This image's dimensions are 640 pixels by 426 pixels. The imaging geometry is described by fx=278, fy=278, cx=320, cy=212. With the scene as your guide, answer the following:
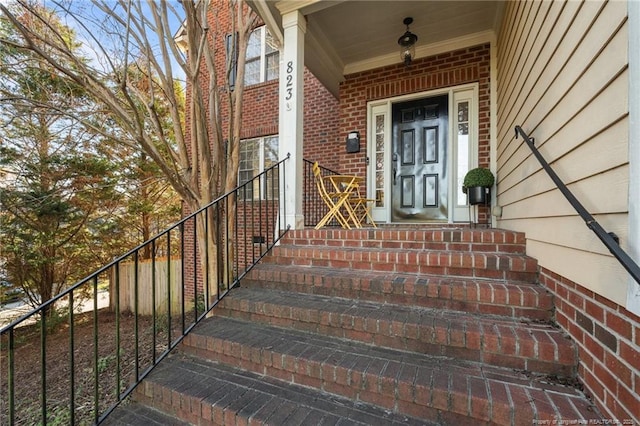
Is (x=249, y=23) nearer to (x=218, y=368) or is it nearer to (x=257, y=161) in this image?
(x=257, y=161)

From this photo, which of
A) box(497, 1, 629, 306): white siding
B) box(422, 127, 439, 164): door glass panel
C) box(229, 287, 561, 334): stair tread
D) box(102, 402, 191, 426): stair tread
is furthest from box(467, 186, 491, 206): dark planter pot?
box(102, 402, 191, 426): stair tread

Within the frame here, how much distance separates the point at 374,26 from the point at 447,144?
1.77m

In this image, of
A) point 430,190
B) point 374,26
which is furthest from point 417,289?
point 374,26

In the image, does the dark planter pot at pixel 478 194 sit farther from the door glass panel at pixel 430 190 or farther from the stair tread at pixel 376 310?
the stair tread at pixel 376 310

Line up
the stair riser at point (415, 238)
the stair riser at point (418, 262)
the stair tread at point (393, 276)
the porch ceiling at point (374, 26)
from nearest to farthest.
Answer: the stair tread at point (393, 276) → the stair riser at point (418, 262) → the stair riser at point (415, 238) → the porch ceiling at point (374, 26)

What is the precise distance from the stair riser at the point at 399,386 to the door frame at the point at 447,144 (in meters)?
2.79

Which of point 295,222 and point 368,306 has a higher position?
point 295,222

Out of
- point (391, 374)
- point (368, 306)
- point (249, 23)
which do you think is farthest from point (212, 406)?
point (249, 23)

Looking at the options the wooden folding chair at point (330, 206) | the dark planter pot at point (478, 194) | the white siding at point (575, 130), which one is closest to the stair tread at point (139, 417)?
the wooden folding chair at point (330, 206)

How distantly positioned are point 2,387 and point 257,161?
4.91 metres

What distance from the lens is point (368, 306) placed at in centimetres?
196

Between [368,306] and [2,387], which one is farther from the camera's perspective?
[2,387]

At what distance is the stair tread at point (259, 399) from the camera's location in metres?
1.34

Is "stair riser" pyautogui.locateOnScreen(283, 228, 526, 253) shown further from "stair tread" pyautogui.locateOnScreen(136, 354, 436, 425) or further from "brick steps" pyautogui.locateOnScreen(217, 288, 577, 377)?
"stair tread" pyautogui.locateOnScreen(136, 354, 436, 425)
